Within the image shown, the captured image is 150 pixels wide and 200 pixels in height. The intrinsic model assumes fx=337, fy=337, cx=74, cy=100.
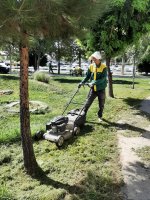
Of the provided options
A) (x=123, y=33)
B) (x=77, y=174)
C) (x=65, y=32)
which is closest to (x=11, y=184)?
(x=77, y=174)

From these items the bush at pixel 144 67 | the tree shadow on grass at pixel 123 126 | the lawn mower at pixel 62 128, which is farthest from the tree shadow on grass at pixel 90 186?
the bush at pixel 144 67

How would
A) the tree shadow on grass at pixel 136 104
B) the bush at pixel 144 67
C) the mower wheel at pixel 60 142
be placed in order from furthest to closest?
the bush at pixel 144 67, the tree shadow on grass at pixel 136 104, the mower wheel at pixel 60 142

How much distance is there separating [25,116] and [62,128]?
1.63 metres

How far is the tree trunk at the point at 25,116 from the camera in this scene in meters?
5.05

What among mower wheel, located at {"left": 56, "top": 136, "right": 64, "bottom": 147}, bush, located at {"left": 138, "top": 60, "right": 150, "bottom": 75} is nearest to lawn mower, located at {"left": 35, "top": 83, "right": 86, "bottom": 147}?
mower wheel, located at {"left": 56, "top": 136, "right": 64, "bottom": 147}

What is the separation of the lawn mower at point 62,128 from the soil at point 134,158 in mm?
983

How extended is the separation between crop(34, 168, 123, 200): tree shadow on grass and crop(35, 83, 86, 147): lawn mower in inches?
47.6

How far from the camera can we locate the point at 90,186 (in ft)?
16.4

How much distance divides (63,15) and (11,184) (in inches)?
103

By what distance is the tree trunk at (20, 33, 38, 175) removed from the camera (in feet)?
16.6

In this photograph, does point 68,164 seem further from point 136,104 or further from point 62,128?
point 136,104

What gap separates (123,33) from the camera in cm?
1126

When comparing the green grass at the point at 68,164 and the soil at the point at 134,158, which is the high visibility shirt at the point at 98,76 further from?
the soil at the point at 134,158

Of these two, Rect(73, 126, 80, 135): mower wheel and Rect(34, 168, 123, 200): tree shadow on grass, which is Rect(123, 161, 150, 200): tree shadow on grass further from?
Rect(73, 126, 80, 135): mower wheel
